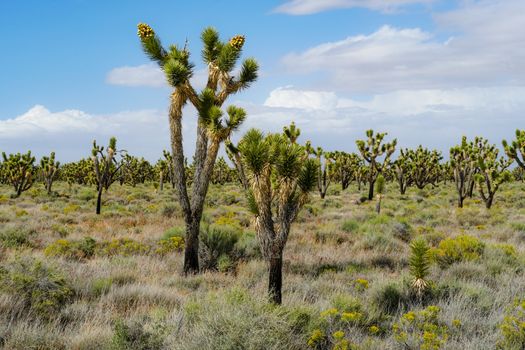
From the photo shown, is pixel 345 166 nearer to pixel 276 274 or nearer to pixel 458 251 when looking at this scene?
pixel 458 251

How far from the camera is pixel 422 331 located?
632 cm

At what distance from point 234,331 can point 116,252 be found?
8.98 m

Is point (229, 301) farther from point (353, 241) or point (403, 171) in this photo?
point (403, 171)

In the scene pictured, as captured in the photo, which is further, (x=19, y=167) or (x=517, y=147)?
(x=19, y=167)

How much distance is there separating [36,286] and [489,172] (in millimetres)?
27954

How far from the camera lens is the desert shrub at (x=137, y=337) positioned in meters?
5.22

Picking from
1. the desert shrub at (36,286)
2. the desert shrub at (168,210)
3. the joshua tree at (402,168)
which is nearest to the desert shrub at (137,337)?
the desert shrub at (36,286)

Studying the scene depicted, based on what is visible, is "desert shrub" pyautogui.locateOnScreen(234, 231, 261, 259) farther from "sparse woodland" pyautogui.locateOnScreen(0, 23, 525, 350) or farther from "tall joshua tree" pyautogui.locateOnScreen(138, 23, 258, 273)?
"tall joshua tree" pyautogui.locateOnScreen(138, 23, 258, 273)

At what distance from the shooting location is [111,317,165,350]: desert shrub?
17.1 ft

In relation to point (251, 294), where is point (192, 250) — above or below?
above

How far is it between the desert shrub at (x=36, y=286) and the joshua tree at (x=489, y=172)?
2569 cm

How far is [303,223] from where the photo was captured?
69.6 ft

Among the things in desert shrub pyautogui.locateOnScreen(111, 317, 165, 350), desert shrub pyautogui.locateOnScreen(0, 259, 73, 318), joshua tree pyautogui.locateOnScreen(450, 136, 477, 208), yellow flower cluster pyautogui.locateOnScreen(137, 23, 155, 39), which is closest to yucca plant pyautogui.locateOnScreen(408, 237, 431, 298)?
desert shrub pyautogui.locateOnScreen(111, 317, 165, 350)

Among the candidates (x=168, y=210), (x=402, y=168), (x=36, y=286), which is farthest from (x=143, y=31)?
(x=402, y=168)
